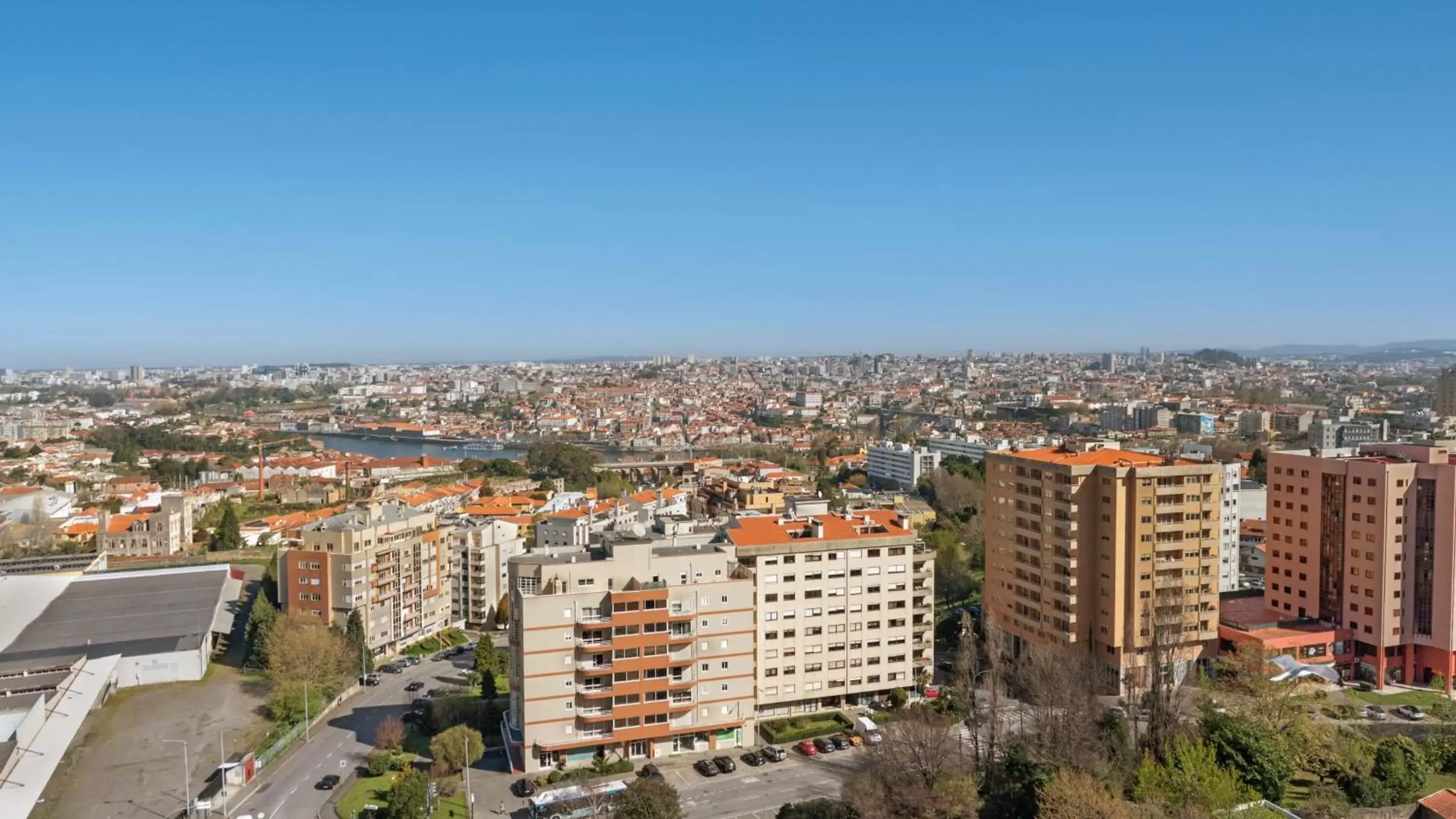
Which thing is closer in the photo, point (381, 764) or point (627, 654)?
point (627, 654)

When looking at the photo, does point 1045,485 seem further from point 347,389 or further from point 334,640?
point 347,389

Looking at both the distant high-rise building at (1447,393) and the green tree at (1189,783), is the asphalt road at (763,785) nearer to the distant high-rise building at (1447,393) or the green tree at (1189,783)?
the green tree at (1189,783)

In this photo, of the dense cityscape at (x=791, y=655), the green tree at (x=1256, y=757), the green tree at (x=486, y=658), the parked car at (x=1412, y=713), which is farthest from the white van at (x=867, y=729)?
the parked car at (x=1412, y=713)

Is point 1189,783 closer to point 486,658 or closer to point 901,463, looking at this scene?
point 486,658

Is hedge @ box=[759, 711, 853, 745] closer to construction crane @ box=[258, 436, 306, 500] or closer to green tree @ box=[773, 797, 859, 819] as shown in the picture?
green tree @ box=[773, 797, 859, 819]

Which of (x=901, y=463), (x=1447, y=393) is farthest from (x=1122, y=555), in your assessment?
(x=1447, y=393)

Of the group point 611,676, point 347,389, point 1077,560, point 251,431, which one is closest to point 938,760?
point 611,676

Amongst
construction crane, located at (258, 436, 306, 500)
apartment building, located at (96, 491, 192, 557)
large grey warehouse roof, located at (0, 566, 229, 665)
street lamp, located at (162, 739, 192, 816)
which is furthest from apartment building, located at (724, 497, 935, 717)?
construction crane, located at (258, 436, 306, 500)
